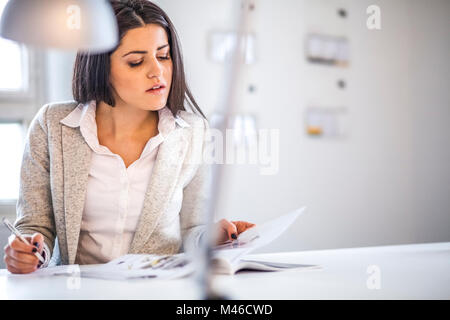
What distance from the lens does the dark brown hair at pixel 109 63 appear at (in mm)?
1189

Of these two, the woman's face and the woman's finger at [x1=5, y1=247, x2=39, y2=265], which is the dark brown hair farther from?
the woman's finger at [x1=5, y1=247, x2=39, y2=265]

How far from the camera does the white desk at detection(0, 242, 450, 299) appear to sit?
0.65 m

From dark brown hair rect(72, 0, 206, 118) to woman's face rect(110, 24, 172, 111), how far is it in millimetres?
21

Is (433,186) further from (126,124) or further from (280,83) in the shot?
(126,124)

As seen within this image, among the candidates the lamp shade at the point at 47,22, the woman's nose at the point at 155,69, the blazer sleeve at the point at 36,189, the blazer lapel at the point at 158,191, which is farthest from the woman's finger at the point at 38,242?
the woman's nose at the point at 155,69

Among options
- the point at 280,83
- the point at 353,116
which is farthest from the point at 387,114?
the point at 280,83

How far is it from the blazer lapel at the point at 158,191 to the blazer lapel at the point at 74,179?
0.44ft

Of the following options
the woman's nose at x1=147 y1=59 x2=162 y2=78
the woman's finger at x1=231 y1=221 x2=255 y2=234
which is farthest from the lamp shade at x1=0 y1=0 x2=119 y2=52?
the woman's finger at x1=231 y1=221 x2=255 y2=234

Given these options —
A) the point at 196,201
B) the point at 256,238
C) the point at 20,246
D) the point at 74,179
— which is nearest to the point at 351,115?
the point at 196,201

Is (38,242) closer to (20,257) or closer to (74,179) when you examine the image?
(20,257)

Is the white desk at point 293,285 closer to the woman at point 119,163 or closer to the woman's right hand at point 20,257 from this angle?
the woman's right hand at point 20,257

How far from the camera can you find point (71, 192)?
1101mm

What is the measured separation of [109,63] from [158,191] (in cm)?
36
